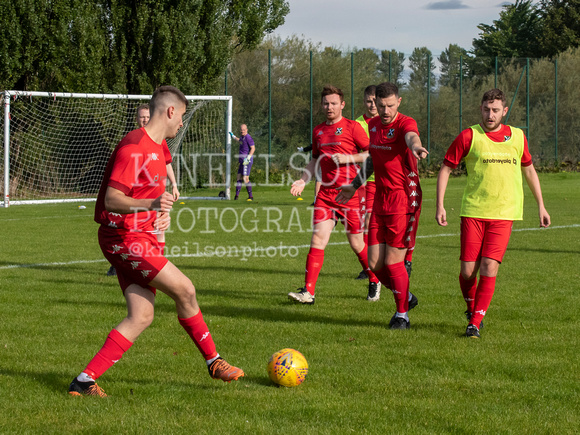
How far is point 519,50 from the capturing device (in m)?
52.8

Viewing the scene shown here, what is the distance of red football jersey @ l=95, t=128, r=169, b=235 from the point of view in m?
3.99

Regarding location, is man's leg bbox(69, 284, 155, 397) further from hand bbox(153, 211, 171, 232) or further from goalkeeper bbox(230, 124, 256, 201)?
goalkeeper bbox(230, 124, 256, 201)

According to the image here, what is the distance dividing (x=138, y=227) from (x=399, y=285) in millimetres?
2741

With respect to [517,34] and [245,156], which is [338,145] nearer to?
[245,156]

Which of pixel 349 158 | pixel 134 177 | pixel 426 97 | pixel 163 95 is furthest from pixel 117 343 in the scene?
pixel 426 97

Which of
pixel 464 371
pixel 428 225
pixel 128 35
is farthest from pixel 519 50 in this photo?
pixel 464 371

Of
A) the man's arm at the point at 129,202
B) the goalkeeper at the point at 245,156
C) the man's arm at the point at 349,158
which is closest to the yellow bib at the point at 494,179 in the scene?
the man's arm at the point at 349,158

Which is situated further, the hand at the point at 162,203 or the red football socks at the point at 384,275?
the red football socks at the point at 384,275

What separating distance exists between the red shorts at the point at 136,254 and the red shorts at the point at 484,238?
108 inches

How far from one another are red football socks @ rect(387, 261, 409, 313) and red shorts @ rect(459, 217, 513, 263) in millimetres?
572

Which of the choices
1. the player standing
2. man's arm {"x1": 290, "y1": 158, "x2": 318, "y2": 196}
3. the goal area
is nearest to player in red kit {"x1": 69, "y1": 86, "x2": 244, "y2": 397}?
the player standing

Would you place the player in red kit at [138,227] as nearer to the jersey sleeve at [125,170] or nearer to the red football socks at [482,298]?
the jersey sleeve at [125,170]

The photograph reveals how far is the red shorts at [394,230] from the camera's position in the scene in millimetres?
6145

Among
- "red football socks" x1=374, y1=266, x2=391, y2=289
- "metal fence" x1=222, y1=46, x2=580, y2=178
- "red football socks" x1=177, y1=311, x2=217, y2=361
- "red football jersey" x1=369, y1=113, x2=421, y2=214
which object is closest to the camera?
"red football socks" x1=177, y1=311, x2=217, y2=361
